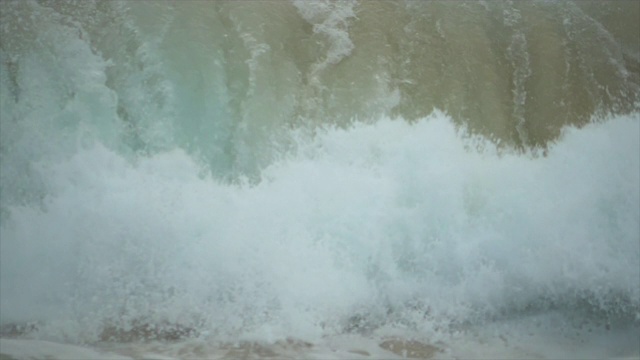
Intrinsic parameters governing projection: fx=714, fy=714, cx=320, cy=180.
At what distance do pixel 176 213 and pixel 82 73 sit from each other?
74 cm

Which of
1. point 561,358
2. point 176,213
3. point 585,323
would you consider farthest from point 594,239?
point 176,213

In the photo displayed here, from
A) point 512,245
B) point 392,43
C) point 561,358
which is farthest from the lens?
point 392,43

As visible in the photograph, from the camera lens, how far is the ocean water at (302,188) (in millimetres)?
2855

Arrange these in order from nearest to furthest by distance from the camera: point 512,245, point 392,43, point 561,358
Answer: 1. point 561,358
2. point 512,245
3. point 392,43

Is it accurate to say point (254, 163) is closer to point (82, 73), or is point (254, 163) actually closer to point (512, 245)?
point (82, 73)

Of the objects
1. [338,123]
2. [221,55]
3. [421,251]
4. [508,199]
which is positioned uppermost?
[221,55]

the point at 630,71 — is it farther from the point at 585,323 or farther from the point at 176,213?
the point at 176,213

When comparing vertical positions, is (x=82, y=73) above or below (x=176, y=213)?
above

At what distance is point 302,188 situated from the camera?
305 centimetres

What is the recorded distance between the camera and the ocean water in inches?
112

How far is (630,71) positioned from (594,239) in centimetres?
96

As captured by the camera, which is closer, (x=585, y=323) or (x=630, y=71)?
(x=585, y=323)

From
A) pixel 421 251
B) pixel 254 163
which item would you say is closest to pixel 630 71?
pixel 421 251

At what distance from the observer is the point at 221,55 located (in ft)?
10.7
